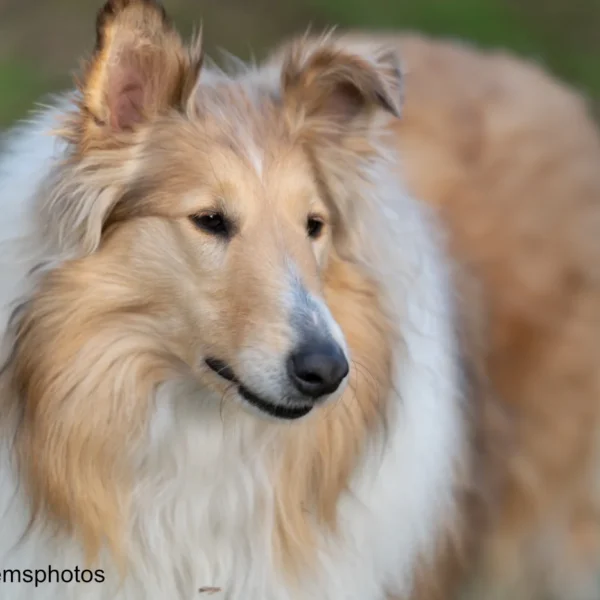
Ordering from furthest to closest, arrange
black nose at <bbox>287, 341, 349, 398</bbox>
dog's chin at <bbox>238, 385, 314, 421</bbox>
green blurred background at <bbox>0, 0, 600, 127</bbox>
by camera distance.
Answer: green blurred background at <bbox>0, 0, 600, 127</bbox>
dog's chin at <bbox>238, 385, 314, 421</bbox>
black nose at <bbox>287, 341, 349, 398</bbox>

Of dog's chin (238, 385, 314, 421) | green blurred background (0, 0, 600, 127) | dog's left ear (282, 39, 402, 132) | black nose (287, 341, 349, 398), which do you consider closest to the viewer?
black nose (287, 341, 349, 398)

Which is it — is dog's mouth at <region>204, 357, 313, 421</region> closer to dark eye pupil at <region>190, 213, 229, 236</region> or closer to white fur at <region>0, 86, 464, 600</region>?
white fur at <region>0, 86, 464, 600</region>

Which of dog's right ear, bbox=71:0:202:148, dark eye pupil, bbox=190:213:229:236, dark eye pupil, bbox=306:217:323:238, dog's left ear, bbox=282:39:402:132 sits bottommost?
dark eye pupil, bbox=190:213:229:236

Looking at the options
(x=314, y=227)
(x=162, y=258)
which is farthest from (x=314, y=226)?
(x=162, y=258)

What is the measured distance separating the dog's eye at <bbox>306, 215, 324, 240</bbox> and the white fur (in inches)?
4.8

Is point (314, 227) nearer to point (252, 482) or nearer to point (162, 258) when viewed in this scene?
point (162, 258)

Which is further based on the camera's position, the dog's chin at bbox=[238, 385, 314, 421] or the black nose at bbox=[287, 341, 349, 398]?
the dog's chin at bbox=[238, 385, 314, 421]

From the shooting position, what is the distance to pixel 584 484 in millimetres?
3221

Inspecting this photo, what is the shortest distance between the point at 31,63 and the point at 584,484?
361 centimetres

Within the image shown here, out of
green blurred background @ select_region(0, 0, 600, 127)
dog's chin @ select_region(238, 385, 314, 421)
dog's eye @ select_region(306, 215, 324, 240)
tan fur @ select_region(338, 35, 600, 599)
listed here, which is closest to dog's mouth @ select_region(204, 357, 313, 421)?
dog's chin @ select_region(238, 385, 314, 421)

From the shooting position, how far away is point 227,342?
7.16 feet

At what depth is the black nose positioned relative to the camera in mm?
2096

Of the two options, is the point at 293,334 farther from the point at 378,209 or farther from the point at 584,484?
the point at 584,484

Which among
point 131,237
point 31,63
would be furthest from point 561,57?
point 131,237
